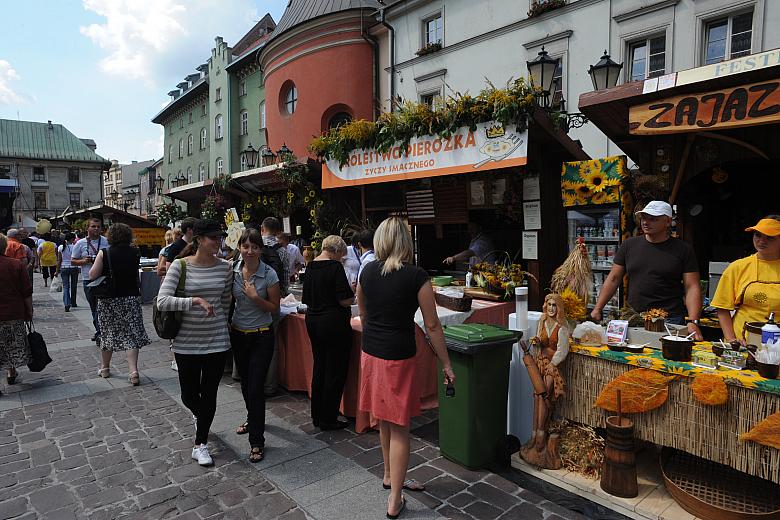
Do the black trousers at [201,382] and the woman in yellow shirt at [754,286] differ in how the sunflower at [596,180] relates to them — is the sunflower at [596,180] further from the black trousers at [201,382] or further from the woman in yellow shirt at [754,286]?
the black trousers at [201,382]

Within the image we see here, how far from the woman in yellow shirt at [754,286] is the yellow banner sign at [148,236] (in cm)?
1819

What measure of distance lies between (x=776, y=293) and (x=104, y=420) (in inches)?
232

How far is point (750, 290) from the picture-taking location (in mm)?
3354

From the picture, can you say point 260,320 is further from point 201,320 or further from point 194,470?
point 194,470

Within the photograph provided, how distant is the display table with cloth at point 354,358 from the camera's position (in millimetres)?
4738

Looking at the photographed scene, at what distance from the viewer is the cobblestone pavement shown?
323 cm

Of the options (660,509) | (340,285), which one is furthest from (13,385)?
(660,509)

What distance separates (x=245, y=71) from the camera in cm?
3106

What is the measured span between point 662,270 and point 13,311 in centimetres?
688

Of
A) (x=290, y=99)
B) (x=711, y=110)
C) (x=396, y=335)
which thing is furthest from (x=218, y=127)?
(x=396, y=335)

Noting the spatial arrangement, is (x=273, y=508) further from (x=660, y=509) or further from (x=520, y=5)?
(x=520, y=5)

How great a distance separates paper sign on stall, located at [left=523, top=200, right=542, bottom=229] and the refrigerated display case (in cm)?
48

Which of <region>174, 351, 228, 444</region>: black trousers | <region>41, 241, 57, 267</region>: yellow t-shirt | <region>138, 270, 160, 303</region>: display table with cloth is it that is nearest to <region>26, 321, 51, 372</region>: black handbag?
<region>174, 351, 228, 444</region>: black trousers

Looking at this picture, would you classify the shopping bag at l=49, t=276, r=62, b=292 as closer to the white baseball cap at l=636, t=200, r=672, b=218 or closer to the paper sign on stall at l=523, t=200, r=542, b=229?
the paper sign on stall at l=523, t=200, r=542, b=229
